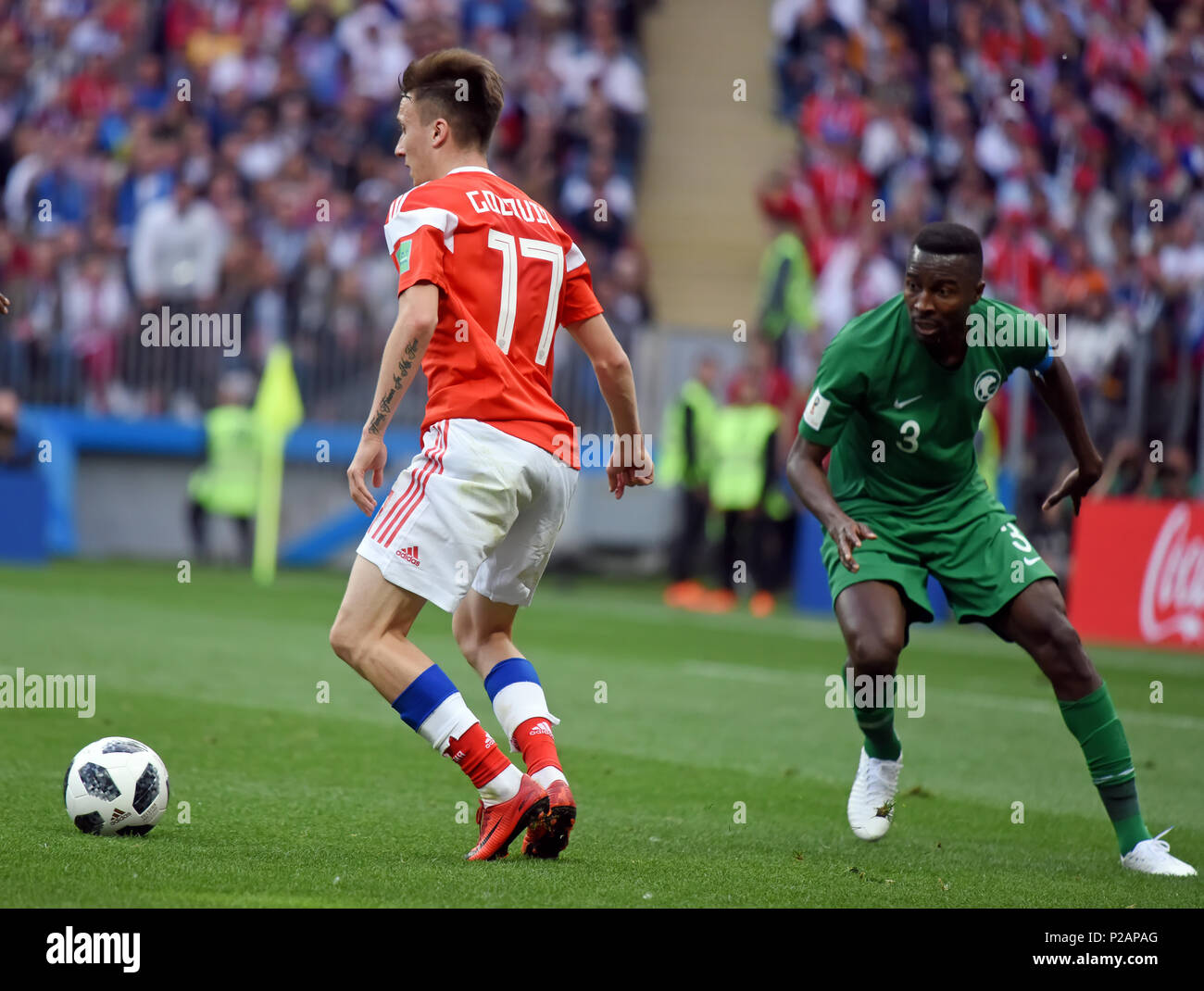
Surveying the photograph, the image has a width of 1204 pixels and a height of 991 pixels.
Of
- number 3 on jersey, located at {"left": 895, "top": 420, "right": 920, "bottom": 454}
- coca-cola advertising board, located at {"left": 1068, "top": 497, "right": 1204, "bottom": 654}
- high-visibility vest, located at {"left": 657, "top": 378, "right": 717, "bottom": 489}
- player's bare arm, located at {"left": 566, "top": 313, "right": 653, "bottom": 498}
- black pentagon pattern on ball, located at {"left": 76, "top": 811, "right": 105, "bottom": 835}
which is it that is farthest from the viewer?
high-visibility vest, located at {"left": 657, "top": 378, "right": 717, "bottom": 489}

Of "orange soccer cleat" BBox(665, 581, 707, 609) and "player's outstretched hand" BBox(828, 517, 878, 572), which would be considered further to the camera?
"orange soccer cleat" BBox(665, 581, 707, 609)

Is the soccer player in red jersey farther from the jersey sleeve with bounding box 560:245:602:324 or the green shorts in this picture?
the green shorts

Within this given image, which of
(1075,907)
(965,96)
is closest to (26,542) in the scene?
(965,96)

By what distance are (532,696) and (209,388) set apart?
1404 centimetres

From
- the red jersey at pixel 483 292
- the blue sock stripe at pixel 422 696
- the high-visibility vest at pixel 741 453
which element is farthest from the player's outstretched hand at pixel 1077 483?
the high-visibility vest at pixel 741 453

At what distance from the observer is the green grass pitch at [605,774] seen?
4.84 metres

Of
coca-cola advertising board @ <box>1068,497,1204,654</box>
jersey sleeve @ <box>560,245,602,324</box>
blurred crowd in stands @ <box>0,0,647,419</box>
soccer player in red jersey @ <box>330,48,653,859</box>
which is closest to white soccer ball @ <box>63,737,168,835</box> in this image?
soccer player in red jersey @ <box>330,48,653,859</box>

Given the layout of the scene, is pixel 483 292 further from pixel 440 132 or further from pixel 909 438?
pixel 909 438

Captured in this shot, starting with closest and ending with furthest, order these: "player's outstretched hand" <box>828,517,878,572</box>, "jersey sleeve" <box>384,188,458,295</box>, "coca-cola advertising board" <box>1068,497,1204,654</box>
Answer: "jersey sleeve" <box>384,188,458,295</box> → "player's outstretched hand" <box>828,517,878,572</box> → "coca-cola advertising board" <box>1068,497,1204,654</box>

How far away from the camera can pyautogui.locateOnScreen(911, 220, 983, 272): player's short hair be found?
223 inches

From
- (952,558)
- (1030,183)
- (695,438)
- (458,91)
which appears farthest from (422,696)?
(1030,183)

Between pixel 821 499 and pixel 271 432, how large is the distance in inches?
522

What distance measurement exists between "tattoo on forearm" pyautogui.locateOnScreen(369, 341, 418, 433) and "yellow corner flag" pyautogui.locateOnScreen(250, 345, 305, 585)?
44.2ft

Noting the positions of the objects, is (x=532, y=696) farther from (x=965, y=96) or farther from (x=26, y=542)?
(x=965, y=96)
